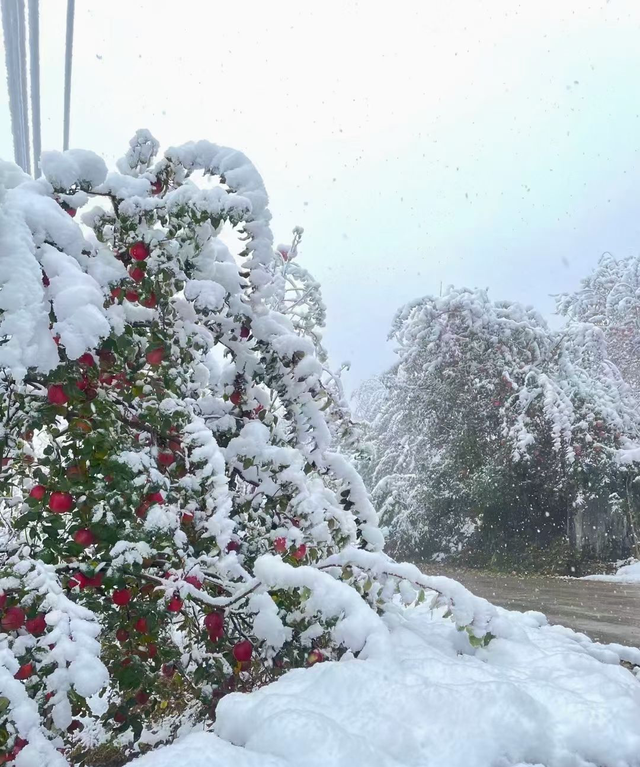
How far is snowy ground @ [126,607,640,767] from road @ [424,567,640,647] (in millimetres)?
3433

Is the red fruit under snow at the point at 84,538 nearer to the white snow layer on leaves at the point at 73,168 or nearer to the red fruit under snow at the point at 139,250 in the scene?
the red fruit under snow at the point at 139,250

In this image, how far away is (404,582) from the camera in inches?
80.1

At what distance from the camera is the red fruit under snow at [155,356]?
83.4 inches

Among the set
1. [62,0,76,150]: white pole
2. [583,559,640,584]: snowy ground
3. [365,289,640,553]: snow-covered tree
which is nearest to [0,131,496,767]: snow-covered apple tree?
[62,0,76,150]: white pole

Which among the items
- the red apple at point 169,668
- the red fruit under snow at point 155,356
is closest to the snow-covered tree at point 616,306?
the red apple at point 169,668

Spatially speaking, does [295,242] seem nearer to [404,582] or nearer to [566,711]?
[404,582]

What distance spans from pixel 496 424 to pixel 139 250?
9.87m

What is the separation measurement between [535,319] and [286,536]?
32.0ft

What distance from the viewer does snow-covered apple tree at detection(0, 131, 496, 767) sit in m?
1.55

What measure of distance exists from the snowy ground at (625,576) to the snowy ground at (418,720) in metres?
7.56

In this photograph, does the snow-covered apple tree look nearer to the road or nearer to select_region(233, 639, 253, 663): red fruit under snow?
select_region(233, 639, 253, 663): red fruit under snow

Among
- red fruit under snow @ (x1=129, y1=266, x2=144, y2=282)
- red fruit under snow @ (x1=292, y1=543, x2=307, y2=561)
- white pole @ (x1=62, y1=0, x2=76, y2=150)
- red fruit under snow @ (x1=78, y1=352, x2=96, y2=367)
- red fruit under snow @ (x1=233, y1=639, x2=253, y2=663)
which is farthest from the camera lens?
white pole @ (x1=62, y1=0, x2=76, y2=150)

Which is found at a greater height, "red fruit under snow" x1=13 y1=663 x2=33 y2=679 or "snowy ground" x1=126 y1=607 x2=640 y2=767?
"red fruit under snow" x1=13 y1=663 x2=33 y2=679

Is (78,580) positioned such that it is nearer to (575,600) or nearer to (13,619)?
(13,619)
